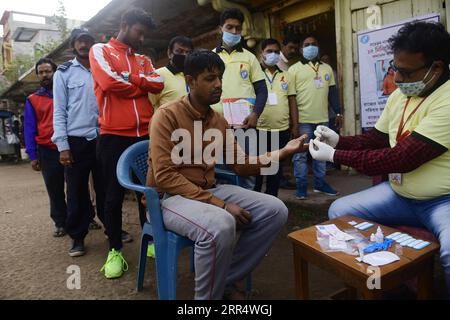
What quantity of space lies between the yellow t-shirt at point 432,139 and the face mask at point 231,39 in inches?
71.1

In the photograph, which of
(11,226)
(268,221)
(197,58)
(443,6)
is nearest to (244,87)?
(197,58)

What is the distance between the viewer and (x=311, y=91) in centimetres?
447

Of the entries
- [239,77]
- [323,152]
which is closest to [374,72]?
[239,77]

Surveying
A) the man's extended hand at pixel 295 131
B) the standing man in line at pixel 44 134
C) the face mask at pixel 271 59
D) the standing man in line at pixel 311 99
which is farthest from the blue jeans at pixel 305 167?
the standing man in line at pixel 44 134

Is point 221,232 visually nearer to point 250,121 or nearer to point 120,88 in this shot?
point 120,88

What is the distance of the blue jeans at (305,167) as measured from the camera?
172 inches

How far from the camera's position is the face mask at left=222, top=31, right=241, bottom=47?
132 inches

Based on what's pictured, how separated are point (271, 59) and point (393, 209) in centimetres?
266

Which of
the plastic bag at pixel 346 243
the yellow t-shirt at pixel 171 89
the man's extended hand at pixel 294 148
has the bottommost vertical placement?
the plastic bag at pixel 346 243

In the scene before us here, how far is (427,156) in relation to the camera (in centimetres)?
184

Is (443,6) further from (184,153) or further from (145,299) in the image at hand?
(145,299)

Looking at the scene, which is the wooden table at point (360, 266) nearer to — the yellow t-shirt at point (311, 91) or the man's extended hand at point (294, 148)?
the man's extended hand at point (294, 148)
